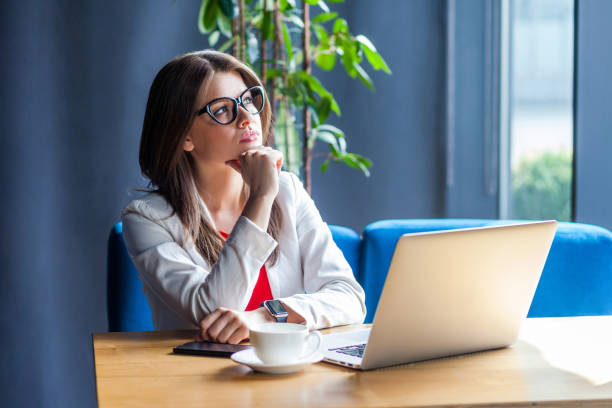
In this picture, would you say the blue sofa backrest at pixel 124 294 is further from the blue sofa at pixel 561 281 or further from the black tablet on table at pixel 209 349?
the black tablet on table at pixel 209 349

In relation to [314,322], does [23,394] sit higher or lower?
lower

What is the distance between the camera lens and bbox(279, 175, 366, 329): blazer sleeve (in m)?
1.30

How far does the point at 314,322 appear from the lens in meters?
1.27

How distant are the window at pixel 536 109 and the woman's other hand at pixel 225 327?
1860mm

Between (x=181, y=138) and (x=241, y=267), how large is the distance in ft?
1.34

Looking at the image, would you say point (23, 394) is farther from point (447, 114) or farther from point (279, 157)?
point (447, 114)

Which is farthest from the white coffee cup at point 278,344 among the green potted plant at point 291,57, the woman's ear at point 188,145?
the green potted plant at point 291,57

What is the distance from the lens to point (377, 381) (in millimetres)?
904

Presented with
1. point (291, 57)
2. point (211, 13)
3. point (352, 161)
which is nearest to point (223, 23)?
point (211, 13)

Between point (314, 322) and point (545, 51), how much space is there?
2.03 m

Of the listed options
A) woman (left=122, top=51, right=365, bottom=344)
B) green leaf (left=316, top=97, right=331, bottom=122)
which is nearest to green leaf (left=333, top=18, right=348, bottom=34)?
green leaf (left=316, top=97, right=331, bottom=122)

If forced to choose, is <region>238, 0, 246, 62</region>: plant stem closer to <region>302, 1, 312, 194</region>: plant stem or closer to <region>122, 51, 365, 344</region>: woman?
<region>302, 1, 312, 194</region>: plant stem

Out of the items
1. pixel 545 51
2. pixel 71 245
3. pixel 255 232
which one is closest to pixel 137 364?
pixel 255 232

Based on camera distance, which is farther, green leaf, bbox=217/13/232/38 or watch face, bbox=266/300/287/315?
green leaf, bbox=217/13/232/38
